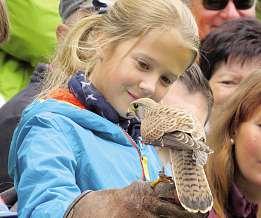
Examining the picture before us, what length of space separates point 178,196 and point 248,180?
1.31m

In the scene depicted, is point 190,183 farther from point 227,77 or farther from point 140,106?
point 227,77

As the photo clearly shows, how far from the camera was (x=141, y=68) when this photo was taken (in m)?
2.90

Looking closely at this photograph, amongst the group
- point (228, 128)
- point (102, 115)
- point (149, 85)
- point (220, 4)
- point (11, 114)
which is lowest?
point (11, 114)

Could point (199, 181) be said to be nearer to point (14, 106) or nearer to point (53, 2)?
point (14, 106)

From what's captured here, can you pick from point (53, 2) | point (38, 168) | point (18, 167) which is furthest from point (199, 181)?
point (53, 2)

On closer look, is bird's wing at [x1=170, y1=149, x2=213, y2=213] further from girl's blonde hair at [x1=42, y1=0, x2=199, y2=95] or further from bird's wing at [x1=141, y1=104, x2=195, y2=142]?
girl's blonde hair at [x1=42, y1=0, x2=199, y2=95]

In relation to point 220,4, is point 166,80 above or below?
above

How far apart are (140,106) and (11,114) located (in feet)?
4.68

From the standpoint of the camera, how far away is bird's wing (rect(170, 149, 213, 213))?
2.17 meters

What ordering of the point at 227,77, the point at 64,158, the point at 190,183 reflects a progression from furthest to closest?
the point at 227,77
the point at 64,158
the point at 190,183

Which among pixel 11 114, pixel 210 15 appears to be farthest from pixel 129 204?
pixel 210 15

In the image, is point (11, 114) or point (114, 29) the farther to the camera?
point (11, 114)

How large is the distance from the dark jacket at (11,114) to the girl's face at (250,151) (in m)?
1.07

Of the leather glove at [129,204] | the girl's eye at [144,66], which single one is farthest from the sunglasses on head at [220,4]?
the leather glove at [129,204]
